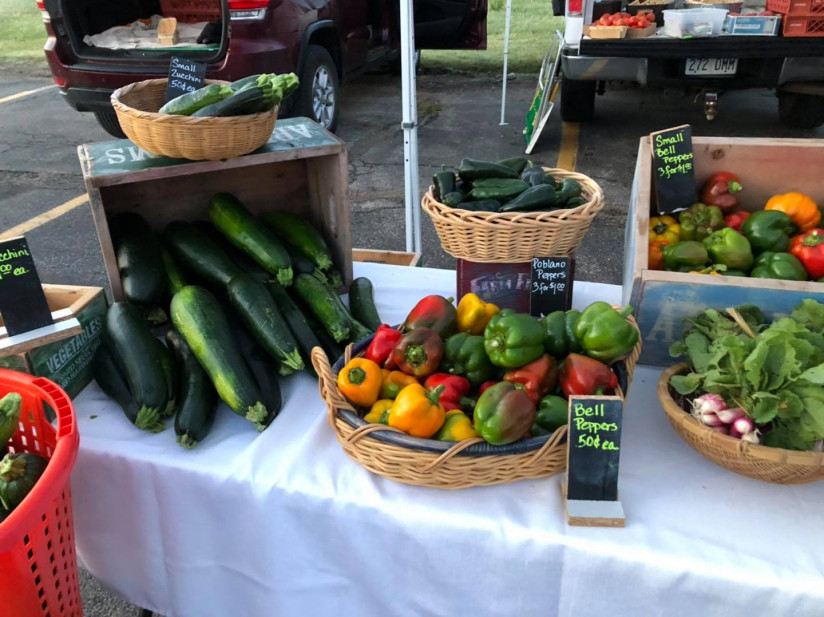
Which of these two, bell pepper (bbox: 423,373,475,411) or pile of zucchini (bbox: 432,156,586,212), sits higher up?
pile of zucchini (bbox: 432,156,586,212)

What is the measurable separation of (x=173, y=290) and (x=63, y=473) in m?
0.80

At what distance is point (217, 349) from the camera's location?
1619mm

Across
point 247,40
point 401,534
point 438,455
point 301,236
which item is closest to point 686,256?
point 438,455

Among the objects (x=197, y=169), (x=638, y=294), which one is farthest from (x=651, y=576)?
(x=197, y=169)

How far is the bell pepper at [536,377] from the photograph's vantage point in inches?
54.4

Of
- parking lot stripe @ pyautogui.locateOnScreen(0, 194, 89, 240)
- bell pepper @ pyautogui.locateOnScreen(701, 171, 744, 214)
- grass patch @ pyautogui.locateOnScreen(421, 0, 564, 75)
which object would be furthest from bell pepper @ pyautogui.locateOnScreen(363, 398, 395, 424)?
grass patch @ pyautogui.locateOnScreen(421, 0, 564, 75)

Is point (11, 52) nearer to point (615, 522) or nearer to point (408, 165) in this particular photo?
point (408, 165)

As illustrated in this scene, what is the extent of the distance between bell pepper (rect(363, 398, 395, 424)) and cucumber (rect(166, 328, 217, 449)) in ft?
1.34

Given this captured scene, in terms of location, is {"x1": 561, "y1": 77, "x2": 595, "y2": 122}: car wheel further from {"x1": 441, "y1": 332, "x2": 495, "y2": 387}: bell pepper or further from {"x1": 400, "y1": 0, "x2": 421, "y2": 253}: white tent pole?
{"x1": 441, "y1": 332, "x2": 495, "y2": 387}: bell pepper

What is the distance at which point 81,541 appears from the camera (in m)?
1.62

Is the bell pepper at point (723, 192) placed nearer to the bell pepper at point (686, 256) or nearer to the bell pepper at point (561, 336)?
the bell pepper at point (686, 256)

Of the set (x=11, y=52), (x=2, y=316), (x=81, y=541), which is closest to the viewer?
(x=2, y=316)

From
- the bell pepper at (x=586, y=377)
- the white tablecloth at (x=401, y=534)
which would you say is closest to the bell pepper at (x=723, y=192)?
the white tablecloth at (x=401, y=534)

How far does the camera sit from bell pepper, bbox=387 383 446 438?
1.26 metres
